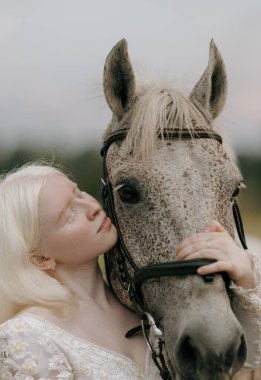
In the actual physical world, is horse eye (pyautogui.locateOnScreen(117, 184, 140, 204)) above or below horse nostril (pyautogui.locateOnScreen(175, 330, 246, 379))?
above

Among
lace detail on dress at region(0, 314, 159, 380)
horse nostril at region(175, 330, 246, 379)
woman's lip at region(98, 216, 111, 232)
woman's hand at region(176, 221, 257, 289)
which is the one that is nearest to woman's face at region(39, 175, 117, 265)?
woman's lip at region(98, 216, 111, 232)

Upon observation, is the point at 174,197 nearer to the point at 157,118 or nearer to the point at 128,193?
the point at 128,193

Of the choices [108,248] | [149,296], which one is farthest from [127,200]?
[149,296]

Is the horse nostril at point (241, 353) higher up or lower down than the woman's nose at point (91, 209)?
lower down

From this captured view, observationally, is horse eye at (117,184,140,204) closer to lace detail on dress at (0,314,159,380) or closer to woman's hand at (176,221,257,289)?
woman's hand at (176,221,257,289)

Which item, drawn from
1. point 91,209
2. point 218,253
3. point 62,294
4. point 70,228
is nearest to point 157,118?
point 91,209

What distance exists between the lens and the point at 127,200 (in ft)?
7.95

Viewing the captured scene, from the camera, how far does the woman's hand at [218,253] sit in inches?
80.2

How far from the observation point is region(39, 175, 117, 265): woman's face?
241 cm

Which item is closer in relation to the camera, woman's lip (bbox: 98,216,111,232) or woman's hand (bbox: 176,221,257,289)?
woman's hand (bbox: 176,221,257,289)

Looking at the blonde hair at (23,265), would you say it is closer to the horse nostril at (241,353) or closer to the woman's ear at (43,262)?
the woman's ear at (43,262)

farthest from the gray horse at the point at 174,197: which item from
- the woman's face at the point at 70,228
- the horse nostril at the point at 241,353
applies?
the woman's face at the point at 70,228

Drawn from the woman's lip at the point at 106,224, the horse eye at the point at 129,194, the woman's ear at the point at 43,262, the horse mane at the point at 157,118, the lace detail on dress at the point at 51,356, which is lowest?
the lace detail on dress at the point at 51,356

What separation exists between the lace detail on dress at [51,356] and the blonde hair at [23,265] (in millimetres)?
113
